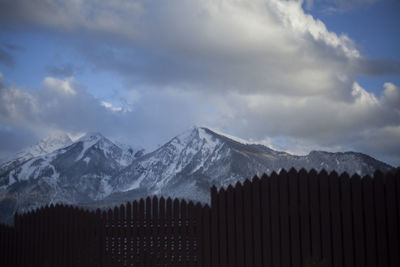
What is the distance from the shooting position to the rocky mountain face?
13700 centimetres

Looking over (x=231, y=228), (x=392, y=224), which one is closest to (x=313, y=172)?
(x=392, y=224)

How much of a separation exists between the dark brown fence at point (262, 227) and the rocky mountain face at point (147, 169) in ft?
363

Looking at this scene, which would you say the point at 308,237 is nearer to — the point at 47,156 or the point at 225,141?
the point at 225,141

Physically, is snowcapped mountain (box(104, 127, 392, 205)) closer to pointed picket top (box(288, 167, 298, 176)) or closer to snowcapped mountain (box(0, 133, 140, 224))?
snowcapped mountain (box(0, 133, 140, 224))

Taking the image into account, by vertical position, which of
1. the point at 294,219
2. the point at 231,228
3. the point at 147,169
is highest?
the point at 147,169

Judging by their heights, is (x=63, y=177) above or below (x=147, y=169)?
below

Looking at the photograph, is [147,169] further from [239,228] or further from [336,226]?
[336,226]

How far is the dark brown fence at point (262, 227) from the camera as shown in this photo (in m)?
9.41

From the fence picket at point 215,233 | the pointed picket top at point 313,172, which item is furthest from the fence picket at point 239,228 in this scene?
the pointed picket top at point 313,172

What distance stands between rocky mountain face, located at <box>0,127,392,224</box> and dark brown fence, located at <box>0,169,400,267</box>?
111 m

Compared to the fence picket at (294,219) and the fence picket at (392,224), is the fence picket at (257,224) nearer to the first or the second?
the fence picket at (294,219)

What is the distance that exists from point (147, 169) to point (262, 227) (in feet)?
558

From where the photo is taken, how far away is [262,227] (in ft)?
32.8

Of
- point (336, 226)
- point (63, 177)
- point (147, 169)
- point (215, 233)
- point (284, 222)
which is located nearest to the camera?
point (336, 226)
